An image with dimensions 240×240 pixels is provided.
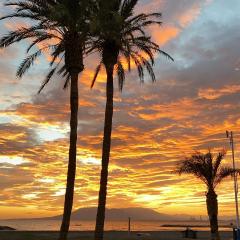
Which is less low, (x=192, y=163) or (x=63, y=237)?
(x=192, y=163)

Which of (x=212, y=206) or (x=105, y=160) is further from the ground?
(x=212, y=206)

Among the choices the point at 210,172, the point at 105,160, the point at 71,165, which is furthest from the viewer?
the point at 210,172

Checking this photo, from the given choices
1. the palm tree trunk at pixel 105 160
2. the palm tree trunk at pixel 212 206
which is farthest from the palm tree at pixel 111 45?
the palm tree trunk at pixel 212 206

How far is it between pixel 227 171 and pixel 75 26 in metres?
26.0

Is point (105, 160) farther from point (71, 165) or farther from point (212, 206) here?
point (212, 206)

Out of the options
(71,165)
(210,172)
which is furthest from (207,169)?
(71,165)

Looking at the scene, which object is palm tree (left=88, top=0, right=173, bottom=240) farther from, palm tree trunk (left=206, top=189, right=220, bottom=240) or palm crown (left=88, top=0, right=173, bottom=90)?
palm tree trunk (left=206, top=189, right=220, bottom=240)

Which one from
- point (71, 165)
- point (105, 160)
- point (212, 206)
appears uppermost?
point (212, 206)

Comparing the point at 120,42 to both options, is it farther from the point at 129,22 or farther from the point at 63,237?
the point at 63,237

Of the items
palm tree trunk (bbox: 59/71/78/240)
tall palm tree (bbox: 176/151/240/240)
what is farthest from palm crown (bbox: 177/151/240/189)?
palm tree trunk (bbox: 59/71/78/240)

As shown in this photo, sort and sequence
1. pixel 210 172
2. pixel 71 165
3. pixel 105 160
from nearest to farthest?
pixel 71 165 < pixel 105 160 < pixel 210 172

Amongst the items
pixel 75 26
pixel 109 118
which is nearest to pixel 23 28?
pixel 75 26

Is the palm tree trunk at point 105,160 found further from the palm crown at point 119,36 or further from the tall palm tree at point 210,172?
the tall palm tree at point 210,172

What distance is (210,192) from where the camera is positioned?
47.7 m
